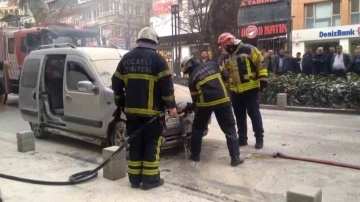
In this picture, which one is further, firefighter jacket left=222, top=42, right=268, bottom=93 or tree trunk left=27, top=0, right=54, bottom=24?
tree trunk left=27, top=0, right=54, bottom=24

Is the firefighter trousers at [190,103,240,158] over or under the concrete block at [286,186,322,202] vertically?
over

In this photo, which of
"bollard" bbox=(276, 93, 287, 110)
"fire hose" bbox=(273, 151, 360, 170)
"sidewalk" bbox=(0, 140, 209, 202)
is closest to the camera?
"sidewalk" bbox=(0, 140, 209, 202)

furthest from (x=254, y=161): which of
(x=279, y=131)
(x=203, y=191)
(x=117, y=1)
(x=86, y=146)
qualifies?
(x=117, y=1)

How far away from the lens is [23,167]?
5.34 metres

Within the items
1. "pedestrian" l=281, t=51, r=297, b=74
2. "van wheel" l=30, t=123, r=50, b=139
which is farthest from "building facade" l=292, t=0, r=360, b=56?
"van wheel" l=30, t=123, r=50, b=139

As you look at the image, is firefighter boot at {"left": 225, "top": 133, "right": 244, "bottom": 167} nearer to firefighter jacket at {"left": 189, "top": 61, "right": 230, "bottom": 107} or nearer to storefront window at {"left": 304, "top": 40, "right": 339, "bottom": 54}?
firefighter jacket at {"left": 189, "top": 61, "right": 230, "bottom": 107}

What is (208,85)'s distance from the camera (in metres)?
4.96

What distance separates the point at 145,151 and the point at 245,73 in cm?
209

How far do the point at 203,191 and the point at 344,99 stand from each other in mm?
6401

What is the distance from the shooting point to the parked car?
5.62 m

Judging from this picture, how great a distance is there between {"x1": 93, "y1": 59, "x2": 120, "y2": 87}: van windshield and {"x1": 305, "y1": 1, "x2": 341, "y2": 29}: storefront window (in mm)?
22226

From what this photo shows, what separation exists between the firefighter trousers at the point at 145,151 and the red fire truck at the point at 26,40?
28.3ft

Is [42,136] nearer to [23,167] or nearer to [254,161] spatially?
[23,167]

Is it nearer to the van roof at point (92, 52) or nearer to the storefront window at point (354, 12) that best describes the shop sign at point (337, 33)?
the storefront window at point (354, 12)
